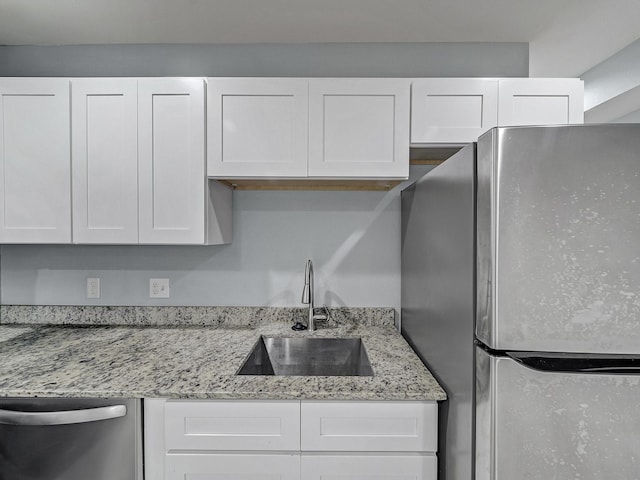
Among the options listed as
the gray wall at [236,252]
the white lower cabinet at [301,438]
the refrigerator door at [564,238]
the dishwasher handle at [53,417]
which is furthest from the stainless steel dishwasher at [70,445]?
the refrigerator door at [564,238]

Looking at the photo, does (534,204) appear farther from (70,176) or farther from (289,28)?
(70,176)

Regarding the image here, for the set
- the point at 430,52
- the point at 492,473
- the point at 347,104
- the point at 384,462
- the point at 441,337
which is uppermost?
the point at 430,52

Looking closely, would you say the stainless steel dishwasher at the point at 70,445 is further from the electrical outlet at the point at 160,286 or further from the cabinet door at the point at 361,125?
the cabinet door at the point at 361,125

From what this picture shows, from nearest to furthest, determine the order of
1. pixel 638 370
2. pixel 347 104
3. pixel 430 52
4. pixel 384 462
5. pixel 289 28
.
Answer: pixel 638 370 < pixel 384 462 < pixel 347 104 < pixel 289 28 < pixel 430 52

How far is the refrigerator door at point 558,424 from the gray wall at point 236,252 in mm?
1150

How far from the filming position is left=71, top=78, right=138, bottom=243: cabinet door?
170 cm

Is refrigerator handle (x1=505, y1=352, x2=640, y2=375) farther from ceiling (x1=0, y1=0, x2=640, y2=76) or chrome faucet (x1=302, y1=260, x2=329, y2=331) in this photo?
ceiling (x1=0, y1=0, x2=640, y2=76)

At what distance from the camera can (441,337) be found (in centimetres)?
128

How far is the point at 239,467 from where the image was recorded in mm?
1265

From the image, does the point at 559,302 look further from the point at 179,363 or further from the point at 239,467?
the point at 179,363

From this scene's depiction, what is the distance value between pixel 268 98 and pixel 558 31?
1.56 m

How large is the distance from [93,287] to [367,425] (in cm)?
167

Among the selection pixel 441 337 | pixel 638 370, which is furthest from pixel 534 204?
pixel 441 337

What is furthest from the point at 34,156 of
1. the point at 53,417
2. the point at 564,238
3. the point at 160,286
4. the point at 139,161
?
the point at 564,238
